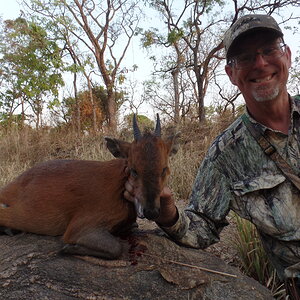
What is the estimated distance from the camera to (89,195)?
288 centimetres

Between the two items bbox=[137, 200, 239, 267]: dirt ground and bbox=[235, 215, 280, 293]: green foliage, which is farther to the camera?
bbox=[137, 200, 239, 267]: dirt ground

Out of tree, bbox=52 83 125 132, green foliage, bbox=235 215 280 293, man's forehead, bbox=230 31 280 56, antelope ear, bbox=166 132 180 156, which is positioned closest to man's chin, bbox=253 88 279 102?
man's forehead, bbox=230 31 280 56

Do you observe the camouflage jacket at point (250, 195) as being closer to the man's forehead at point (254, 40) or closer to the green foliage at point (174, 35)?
the man's forehead at point (254, 40)

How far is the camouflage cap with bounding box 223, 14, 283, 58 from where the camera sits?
2.98 meters

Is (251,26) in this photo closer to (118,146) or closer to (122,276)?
(118,146)

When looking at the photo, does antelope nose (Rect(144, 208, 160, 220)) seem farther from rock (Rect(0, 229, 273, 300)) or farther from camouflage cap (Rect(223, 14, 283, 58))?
camouflage cap (Rect(223, 14, 283, 58))

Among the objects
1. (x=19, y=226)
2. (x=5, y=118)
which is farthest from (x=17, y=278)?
(x=5, y=118)

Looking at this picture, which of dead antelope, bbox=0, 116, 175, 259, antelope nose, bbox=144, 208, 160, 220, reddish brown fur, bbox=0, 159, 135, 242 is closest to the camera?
antelope nose, bbox=144, 208, 160, 220

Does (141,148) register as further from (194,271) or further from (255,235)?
(255,235)

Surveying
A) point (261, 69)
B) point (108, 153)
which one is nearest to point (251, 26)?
point (261, 69)

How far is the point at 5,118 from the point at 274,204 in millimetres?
16309

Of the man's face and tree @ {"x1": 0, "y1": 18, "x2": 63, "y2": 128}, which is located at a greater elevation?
tree @ {"x1": 0, "y1": 18, "x2": 63, "y2": 128}

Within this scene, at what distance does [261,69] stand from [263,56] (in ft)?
0.44

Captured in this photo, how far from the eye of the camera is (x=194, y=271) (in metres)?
2.49
